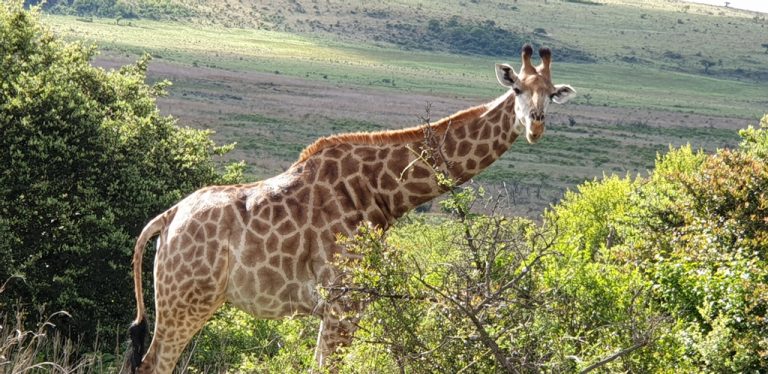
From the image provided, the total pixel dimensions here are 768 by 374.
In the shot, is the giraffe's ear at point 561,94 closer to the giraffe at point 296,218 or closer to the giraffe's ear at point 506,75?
the giraffe at point 296,218

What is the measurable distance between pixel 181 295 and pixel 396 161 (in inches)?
86.2

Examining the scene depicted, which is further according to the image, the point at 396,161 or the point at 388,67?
the point at 388,67

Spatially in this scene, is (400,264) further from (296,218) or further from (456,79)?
(456,79)

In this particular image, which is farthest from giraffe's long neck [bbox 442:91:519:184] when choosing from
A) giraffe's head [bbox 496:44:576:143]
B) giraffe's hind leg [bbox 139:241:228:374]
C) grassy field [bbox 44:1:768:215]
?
grassy field [bbox 44:1:768:215]

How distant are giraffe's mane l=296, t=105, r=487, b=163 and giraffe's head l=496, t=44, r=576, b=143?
21.0 inches

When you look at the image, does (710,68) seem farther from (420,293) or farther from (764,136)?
(420,293)

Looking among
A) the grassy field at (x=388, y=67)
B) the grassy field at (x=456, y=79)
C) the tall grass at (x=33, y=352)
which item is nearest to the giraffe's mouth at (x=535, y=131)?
the tall grass at (x=33, y=352)

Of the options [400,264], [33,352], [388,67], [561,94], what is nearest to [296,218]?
[561,94]

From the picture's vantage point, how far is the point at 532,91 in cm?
1024

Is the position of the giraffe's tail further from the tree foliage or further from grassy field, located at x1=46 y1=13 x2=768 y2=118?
grassy field, located at x1=46 y1=13 x2=768 y2=118

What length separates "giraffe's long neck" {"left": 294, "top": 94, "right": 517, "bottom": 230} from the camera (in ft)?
34.2

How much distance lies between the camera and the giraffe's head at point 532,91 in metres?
10.1

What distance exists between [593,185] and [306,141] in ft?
149

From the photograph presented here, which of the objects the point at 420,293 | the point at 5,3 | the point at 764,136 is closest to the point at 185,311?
the point at 420,293
